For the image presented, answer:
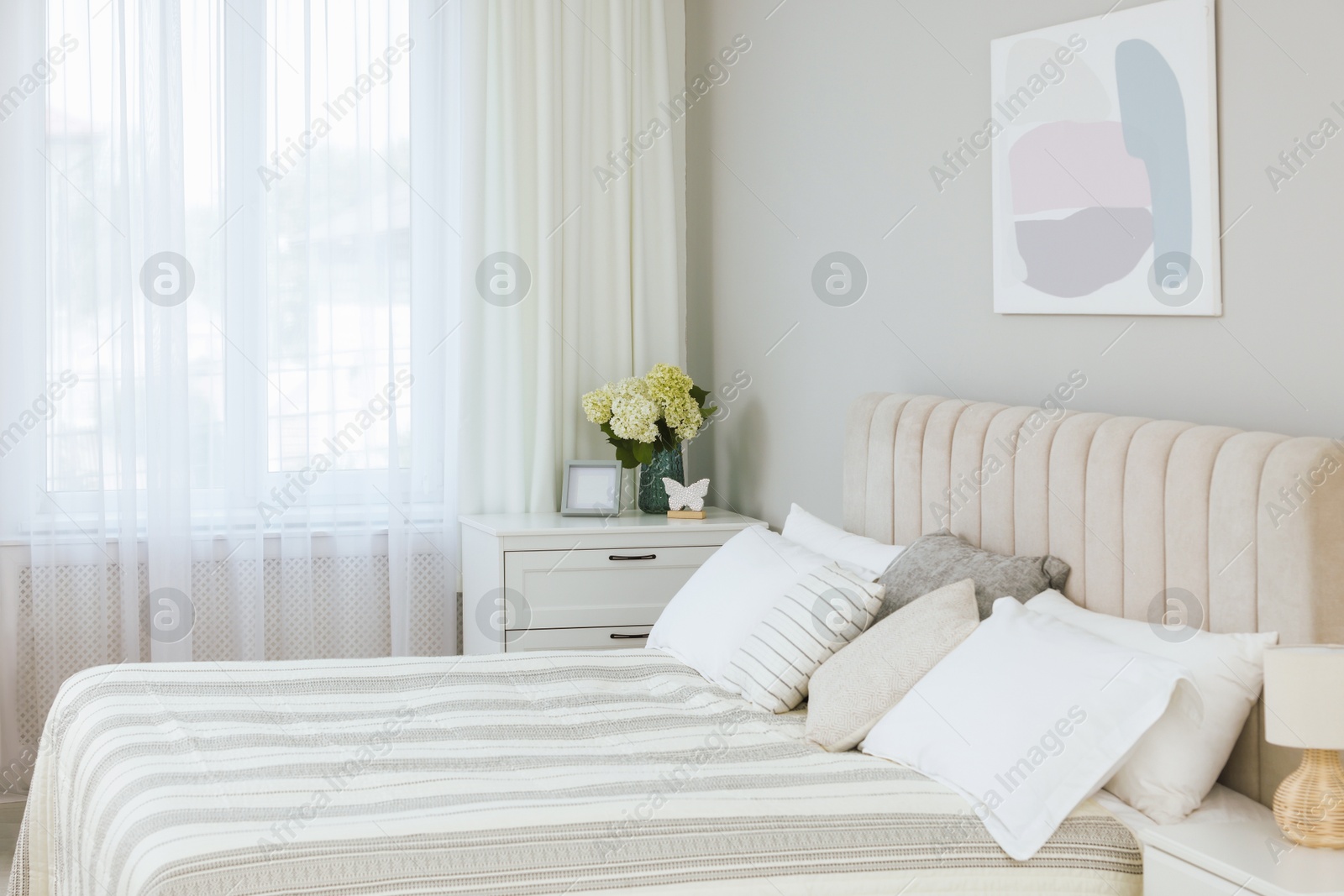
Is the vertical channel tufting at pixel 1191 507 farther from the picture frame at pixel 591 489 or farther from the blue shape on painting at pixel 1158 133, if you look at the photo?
the picture frame at pixel 591 489

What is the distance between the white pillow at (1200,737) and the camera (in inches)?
72.5

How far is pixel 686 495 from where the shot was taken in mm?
3787

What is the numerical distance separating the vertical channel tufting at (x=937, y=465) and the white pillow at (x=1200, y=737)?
0.84 m

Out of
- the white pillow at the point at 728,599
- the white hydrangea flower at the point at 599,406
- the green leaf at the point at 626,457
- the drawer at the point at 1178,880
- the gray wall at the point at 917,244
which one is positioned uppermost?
the gray wall at the point at 917,244

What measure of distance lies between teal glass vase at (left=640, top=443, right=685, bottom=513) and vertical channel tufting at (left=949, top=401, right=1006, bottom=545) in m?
1.34

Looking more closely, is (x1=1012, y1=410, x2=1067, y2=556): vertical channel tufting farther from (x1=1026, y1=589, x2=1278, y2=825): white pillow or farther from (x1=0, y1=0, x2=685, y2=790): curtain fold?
(x1=0, y1=0, x2=685, y2=790): curtain fold

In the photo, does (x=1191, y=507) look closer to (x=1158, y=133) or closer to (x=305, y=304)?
(x=1158, y=133)

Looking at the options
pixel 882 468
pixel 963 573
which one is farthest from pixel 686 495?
pixel 963 573

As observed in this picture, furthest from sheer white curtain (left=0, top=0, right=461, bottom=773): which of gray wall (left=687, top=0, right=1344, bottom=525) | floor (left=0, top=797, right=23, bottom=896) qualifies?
gray wall (left=687, top=0, right=1344, bottom=525)

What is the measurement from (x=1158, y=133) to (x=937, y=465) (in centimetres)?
81

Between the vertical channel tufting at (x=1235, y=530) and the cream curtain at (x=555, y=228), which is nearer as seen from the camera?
the vertical channel tufting at (x=1235, y=530)

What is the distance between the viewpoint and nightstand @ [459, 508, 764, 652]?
3547 mm

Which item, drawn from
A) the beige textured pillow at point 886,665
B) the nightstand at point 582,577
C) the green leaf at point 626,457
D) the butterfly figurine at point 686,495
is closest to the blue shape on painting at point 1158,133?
the beige textured pillow at point 886,665

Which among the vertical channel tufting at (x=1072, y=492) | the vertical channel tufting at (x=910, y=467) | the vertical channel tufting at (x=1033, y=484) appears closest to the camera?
the vertical channel tufting at (x=1072, y=492)
